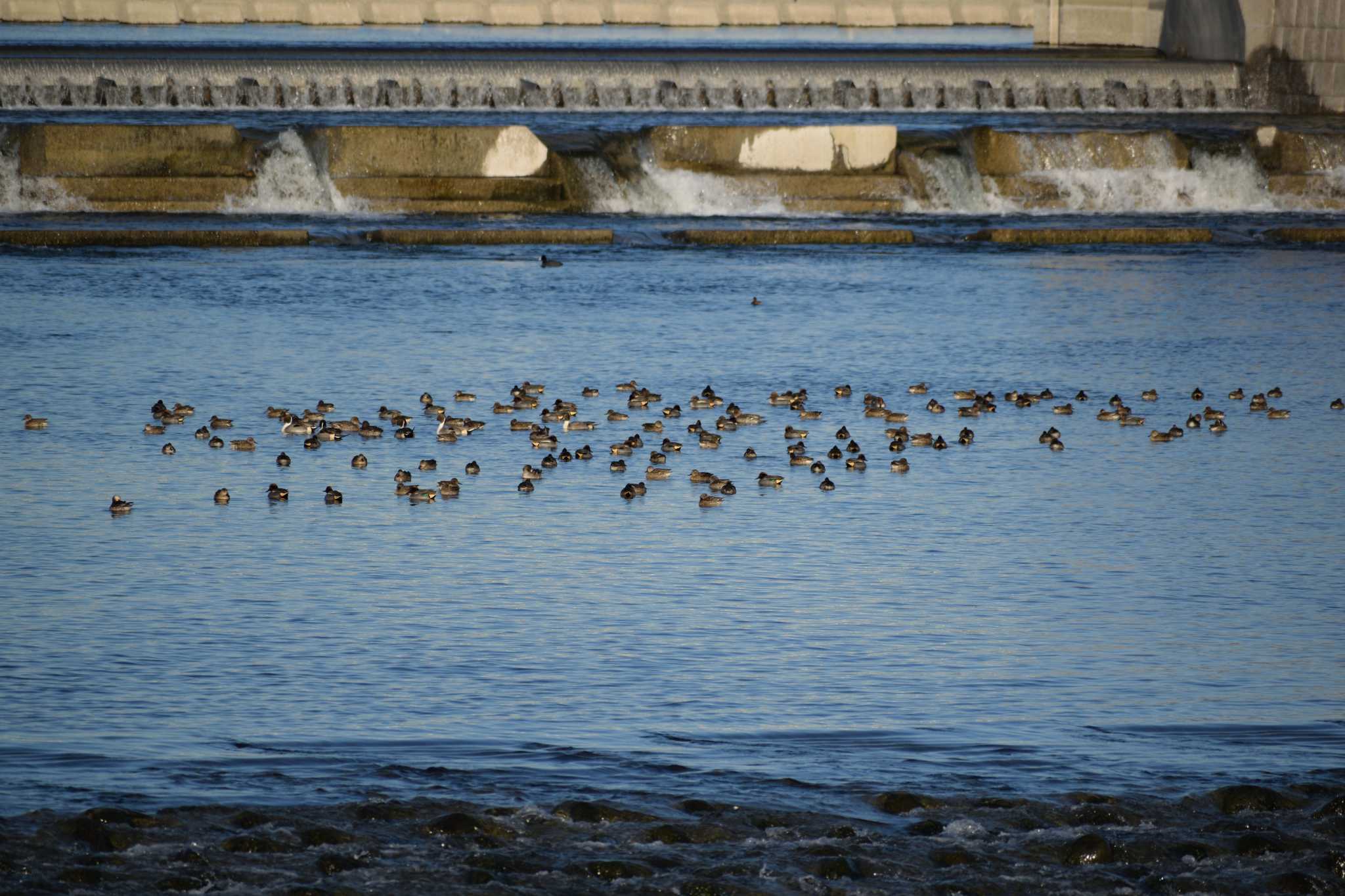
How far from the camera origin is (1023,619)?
1086 cm

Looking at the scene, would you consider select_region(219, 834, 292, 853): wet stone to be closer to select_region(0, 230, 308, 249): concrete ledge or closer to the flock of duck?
the flock of duck

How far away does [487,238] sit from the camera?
3002cm

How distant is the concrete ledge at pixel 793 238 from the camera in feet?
101

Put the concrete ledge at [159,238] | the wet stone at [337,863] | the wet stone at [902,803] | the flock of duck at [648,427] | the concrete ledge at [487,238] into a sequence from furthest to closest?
1. the concrete ledge at [487,238]
2. the concrete ledge at [159,238]
3. the flock of duck at [648,427]
4. the wet stone at [902,803]
5. the wet stone at [337,863]

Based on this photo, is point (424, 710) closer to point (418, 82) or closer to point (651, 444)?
point (651, 444)

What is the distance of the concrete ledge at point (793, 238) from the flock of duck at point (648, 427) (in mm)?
12763

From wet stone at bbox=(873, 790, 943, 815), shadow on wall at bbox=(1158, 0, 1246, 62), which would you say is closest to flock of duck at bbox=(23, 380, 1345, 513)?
wet stone at bbox=(873, 790, 943, 815)

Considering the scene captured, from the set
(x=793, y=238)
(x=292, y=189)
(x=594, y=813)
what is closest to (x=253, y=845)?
(x=594, y=813)

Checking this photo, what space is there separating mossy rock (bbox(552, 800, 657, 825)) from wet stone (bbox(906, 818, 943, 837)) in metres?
0.93

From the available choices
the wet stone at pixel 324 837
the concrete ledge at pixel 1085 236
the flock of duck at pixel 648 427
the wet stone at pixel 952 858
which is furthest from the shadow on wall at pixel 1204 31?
the wet stone at pixel 324 837

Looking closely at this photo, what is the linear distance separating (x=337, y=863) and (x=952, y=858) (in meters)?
2.11

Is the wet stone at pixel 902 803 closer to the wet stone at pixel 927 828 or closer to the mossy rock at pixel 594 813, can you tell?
the wet stone at pixel 927 828

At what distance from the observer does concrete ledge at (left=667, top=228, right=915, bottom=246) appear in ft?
101

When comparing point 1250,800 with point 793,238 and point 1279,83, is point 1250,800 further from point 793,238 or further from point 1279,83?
point 1279,83
